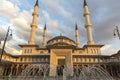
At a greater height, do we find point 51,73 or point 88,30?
point 88,30

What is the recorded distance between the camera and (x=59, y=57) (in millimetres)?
35250

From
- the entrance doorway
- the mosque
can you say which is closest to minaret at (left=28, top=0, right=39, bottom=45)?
the mosque

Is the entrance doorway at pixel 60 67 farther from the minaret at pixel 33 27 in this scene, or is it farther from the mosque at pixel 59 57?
the minaret at pixel 33 27

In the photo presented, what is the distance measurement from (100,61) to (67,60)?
12.6 m

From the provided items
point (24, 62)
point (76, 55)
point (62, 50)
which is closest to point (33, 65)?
point (24, 62)

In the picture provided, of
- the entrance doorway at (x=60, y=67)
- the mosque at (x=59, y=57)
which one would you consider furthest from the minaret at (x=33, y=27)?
the entrance doorway at (x=60, y=67)

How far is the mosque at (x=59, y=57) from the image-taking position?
32844mm

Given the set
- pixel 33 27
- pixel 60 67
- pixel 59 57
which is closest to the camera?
pixel 60 67

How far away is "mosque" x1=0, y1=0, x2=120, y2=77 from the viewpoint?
32.8 metres

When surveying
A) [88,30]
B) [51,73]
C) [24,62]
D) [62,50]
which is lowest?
[51,73]

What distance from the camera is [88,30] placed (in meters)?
40.8

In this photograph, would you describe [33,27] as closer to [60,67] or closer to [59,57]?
[59,57]

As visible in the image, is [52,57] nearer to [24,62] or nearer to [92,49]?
[24,62]

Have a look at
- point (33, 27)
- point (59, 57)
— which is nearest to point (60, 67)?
point (59, 57)
